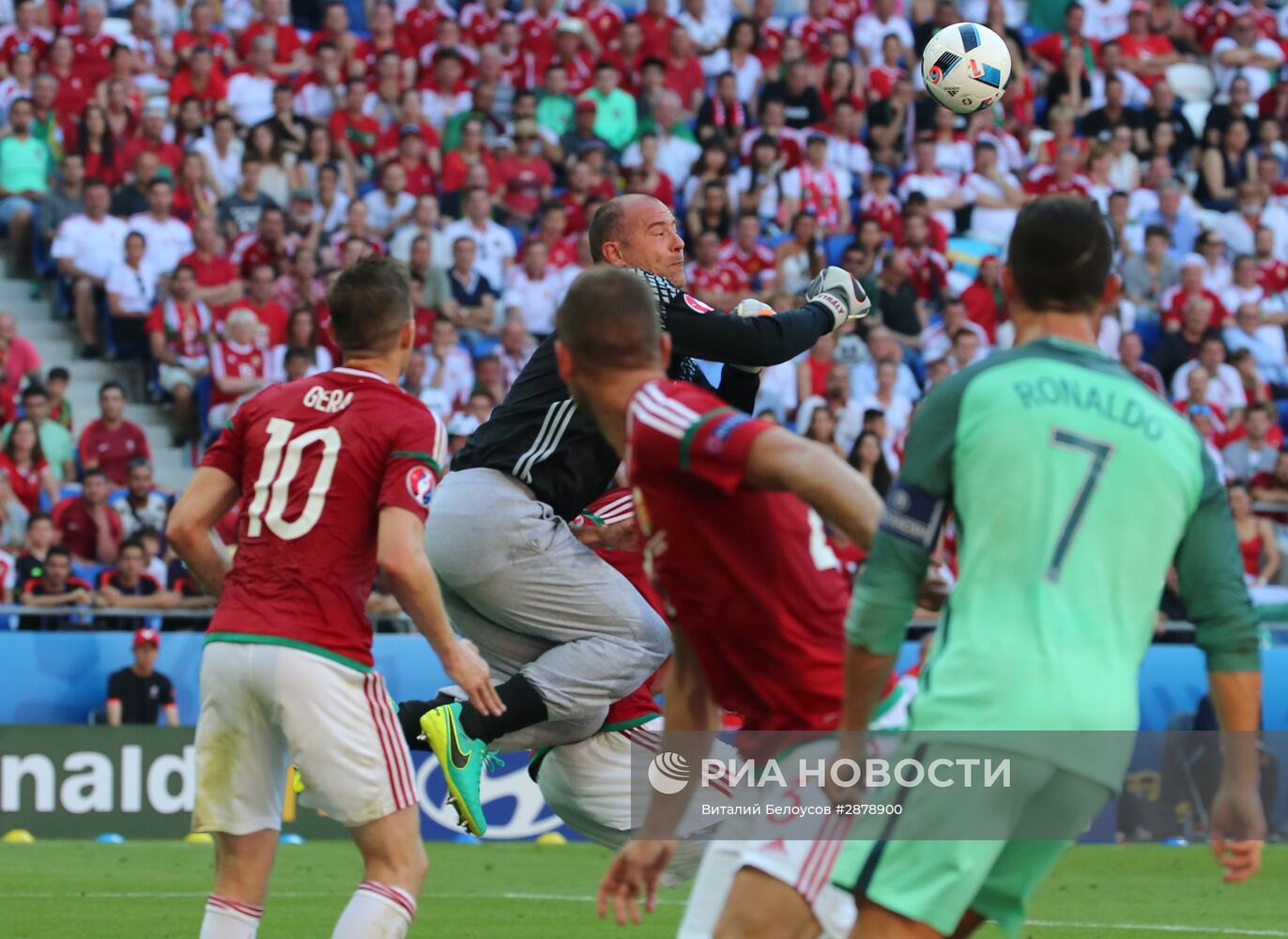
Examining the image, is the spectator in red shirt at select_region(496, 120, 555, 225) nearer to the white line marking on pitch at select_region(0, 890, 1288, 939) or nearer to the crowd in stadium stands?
the crowd in stadium stands

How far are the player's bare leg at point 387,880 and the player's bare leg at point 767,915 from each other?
176 cm

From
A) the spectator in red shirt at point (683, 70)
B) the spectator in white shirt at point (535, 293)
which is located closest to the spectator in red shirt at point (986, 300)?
the spectator in red shirt at point (683, 70)

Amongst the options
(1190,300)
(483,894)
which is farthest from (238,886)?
(1190,300)

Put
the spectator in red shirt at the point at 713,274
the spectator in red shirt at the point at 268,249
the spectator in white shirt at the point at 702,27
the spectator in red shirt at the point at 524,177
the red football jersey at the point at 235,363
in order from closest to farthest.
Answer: the red football jersey at the point at 235,363, the spectator in red shirt at the point at 268,249, the spectator in red shirt at the point at 713,274, the spectator in red shirt at the point at 524,177, the spectator in white shirt at the point at 702,27

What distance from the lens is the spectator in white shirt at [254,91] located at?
20766mm

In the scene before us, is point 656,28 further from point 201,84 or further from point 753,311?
point 753,311

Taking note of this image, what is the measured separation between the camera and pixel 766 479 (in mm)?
4711

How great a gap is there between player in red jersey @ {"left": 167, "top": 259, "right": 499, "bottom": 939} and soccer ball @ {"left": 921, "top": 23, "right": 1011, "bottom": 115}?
4.99 metres

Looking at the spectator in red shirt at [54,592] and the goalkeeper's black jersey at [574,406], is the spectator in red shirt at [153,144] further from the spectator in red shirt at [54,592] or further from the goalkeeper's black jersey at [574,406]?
the goalkeeper's black jersey at [574,406]

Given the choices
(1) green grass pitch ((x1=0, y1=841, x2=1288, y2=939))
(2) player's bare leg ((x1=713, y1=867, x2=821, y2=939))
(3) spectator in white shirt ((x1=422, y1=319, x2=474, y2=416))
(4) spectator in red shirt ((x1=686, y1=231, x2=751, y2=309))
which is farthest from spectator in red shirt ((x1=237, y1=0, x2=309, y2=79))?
(2) player's bare leg ((x1=713, y1=867, x2=821, y2=939))

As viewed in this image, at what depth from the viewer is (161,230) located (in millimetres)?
18703

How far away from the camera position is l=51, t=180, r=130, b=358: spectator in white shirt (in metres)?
18.5

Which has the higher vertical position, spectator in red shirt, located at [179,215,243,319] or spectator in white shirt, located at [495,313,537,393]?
spectator in red shirt, located at [179,215,243,319]

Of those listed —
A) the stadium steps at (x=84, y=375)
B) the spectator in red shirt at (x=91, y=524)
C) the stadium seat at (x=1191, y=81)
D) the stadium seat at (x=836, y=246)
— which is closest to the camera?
the spectator in red shirt at (x=91, y=524)
